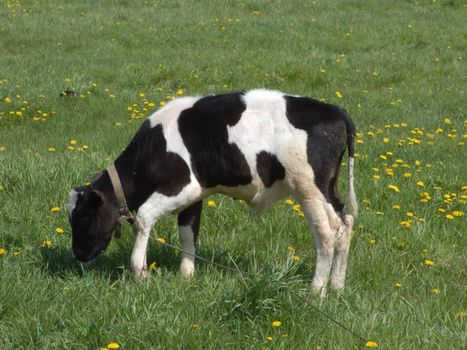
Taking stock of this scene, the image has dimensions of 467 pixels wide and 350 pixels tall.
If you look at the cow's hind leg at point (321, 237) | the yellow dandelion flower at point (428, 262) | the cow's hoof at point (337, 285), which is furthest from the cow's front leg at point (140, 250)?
the yellow dandelion flower at point (428, 262)

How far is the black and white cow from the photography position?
4.66 metres

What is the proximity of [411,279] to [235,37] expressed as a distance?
10610 mm

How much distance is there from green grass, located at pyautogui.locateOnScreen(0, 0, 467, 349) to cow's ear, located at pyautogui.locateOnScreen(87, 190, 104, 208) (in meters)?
0.49

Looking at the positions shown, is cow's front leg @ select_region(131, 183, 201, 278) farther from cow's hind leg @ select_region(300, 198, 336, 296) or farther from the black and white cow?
cow's hind leg @ select_region(300, 198, 336, 296)

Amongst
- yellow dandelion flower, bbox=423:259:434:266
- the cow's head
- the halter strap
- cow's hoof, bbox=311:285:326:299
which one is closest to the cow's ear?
the cow's head

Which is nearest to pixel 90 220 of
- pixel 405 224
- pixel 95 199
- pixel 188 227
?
pixel 95 199

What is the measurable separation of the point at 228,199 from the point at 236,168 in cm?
185

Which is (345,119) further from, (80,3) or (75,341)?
(80,3)

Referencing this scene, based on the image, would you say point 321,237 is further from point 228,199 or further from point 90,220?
point 228,199

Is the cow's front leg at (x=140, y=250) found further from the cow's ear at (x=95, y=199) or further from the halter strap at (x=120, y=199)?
the cow's ear at (x=95, y=199)

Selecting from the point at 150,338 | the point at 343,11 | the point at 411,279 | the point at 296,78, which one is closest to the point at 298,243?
the point at 411,279

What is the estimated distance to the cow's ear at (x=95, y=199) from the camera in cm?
484

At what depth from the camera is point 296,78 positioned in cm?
1223

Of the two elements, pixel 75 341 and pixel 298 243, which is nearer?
pixel 75 341
